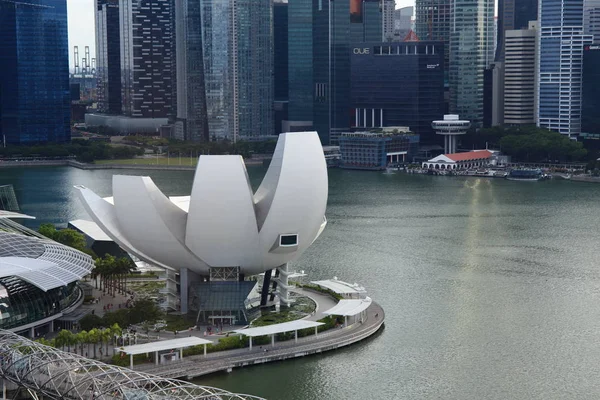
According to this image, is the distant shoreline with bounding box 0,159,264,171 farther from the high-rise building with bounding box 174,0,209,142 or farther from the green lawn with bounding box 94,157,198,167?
the high-rise building with bounding box 174,0,209,142

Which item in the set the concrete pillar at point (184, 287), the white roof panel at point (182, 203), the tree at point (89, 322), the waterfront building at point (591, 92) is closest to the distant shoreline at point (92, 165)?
the waterfront building at point (591, 92)

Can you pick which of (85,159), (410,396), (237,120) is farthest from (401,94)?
(410,396)

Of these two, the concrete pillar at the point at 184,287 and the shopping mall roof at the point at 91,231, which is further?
the shopping mall roof at the point at 91,231

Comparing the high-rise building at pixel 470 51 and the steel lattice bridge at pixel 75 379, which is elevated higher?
the high-rise building at pixel 470 51

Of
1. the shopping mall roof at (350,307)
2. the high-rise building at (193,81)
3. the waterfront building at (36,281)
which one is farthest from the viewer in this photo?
the high-rise building at (193,81)

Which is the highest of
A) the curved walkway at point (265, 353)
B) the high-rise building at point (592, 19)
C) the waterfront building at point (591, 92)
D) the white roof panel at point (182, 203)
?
the high-rise building at point (592, 19)

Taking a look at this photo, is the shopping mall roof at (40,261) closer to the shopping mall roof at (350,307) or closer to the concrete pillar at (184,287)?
the concrete pillar at (184,287)

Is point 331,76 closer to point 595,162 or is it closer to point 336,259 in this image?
point 595,162

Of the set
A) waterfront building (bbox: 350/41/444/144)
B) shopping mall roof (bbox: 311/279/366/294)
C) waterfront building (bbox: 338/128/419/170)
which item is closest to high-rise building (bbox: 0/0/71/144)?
waterfront building (bbox: 350/41/444/144)
